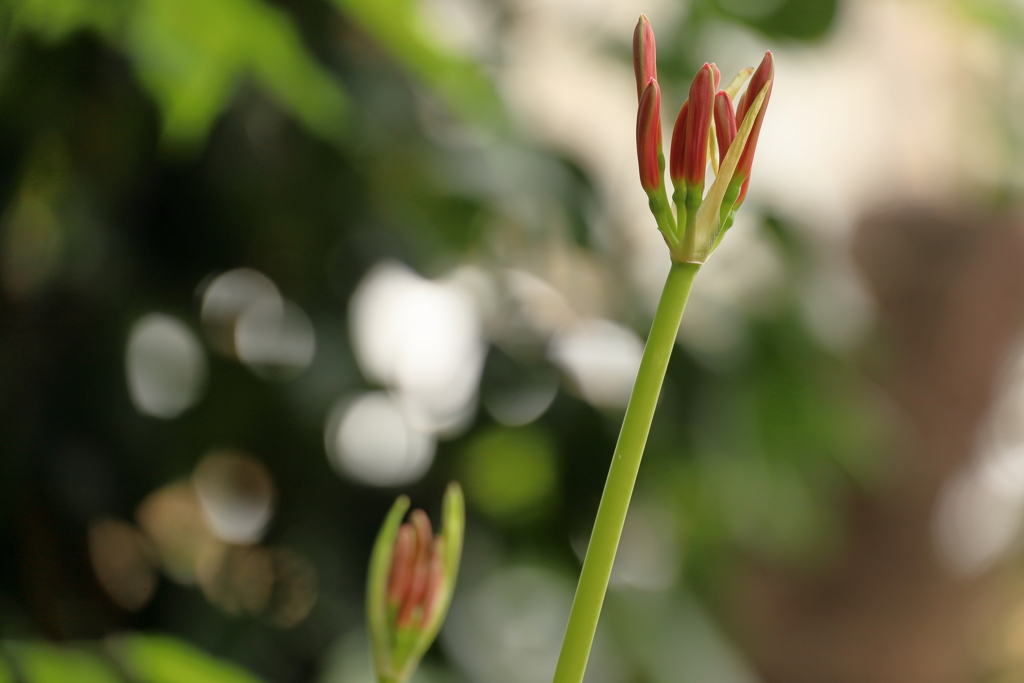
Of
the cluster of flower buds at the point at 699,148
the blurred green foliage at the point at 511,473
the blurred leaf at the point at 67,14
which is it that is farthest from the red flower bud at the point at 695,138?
the blurred green foliage at the point at 511,473

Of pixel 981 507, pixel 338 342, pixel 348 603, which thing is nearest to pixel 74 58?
pixel 338 342

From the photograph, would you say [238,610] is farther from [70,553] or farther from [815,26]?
[815,26]

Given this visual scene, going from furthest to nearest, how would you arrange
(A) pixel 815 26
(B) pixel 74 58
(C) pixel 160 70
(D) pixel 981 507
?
(D) pixel 981 507 → (A) pixel 815 26 → (B) pixel 74 58 → (C) pixel 160 70

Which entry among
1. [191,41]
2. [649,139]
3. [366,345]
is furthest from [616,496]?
[366,345]

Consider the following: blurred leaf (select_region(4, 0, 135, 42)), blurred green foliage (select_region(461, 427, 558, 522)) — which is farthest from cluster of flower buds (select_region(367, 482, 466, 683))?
blurred green foliage (select_region(461, 427, 558, 522))

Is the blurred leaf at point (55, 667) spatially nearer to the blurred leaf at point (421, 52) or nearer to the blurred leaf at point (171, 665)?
the blurred leaf at point (171, 665)
